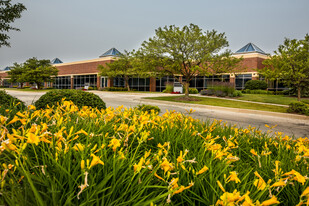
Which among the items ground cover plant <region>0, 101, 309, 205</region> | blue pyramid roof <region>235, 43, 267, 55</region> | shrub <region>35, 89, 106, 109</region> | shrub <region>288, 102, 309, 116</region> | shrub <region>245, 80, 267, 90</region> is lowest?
shrub <region>288, 102, 309, 116</region>

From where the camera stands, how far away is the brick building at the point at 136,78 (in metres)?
36.9

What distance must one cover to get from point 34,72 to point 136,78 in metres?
21.4

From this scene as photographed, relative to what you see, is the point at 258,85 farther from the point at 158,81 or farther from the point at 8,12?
the point at 8,12

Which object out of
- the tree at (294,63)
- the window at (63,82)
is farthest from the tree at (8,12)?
the window at (63,82)

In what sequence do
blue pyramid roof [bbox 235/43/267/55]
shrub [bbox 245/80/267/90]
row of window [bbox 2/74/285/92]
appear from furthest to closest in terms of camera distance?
blue pyramid roof [bbox 235/43/267/55], row of window [bbox 2/74/285/92], shrub [bbox 245/80/267/90]

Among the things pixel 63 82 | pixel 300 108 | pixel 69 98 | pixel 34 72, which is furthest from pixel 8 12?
pixel 63 82

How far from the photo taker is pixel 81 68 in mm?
50406

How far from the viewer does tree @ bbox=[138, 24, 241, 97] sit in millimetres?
18062

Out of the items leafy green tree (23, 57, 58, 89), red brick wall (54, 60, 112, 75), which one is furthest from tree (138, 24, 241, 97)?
leafy green tree (23, 57, 58, 89)

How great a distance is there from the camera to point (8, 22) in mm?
11641

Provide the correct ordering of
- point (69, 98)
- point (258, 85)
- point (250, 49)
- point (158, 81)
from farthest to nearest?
point (158, 81), point (250, 49), point (258, 85), point (69, 98)

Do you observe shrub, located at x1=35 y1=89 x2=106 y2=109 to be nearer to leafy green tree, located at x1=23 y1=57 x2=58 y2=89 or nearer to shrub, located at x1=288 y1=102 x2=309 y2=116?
shrub, located at x1=288 y1=102 x2=309 y2=116

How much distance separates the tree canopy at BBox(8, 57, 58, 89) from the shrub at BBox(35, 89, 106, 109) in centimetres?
4258

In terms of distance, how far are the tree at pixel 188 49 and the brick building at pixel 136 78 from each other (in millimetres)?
17055
